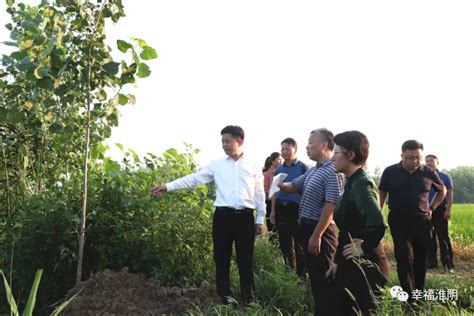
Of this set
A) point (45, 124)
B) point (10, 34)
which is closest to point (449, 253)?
point (45, 124)

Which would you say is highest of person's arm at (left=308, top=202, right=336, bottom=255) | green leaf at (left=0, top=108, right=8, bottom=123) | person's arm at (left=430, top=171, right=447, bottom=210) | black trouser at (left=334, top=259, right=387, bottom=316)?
green leaf at (left=0, top=108, right=8, bottom=123)

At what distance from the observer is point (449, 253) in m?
A: 8.31

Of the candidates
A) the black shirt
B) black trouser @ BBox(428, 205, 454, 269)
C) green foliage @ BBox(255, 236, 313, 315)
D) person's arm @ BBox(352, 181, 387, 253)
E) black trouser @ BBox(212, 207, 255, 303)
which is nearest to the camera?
person's arm @ BBox(352, 181, 387, 253)

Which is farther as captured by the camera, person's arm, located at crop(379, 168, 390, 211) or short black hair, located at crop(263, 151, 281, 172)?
short black hair, located at crop(263, 151, 281, 172)

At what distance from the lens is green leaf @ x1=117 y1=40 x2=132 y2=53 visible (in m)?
4.47

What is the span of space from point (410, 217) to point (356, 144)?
7.35 feet

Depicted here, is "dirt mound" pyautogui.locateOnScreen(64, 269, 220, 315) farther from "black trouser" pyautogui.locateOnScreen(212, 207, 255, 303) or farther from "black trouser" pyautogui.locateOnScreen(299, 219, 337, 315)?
"black trouser" pyautogui.locateOnScreen(299, 219, 337, 315)

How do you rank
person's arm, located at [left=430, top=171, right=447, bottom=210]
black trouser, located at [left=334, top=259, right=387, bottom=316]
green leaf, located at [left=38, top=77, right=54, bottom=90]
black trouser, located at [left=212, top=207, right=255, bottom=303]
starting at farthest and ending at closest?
person's arm, located at [left=430, top=171, right=447, bottom=210] < black trouser, located at [left=212, top=207, right=255, bottom=303] < green leaf, located at [left=38, top=77, right=54, bottom=90] < black trouser, located at [left=334, top=259, right=387, bottom=316]

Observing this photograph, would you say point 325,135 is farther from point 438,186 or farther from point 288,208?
point 288,208

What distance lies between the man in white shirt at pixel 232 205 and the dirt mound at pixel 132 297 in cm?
31

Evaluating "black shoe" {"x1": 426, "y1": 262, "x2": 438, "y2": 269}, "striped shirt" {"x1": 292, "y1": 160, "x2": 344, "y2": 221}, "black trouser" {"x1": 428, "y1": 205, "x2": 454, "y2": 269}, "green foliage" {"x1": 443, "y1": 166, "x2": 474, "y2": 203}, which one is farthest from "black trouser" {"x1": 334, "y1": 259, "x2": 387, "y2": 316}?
"green foliage" {"x1": 443, "y1": 166, "x2": 474, "y2": 203}

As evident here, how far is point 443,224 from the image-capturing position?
27.5 feet

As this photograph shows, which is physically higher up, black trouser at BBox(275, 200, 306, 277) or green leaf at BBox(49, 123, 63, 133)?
green leaf at BBox(49, 123, 63, 133)

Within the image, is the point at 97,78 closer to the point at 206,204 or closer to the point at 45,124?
the point at 45,124
